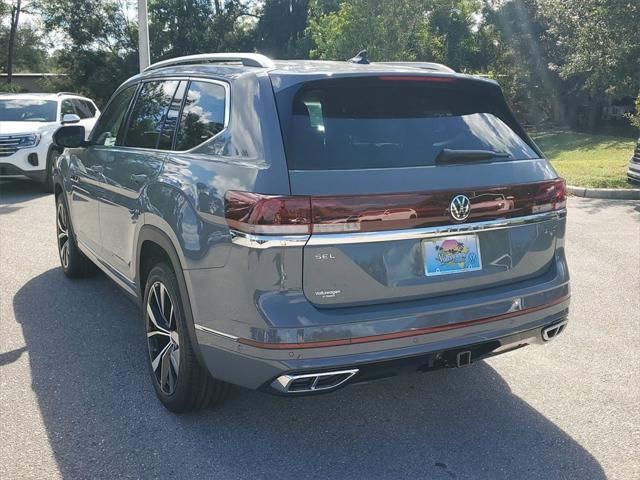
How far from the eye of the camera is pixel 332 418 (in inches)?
137

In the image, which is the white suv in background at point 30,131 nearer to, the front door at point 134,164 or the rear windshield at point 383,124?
the front door at point 134,164

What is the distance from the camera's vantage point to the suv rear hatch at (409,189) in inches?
107

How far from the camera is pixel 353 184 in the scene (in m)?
2.73

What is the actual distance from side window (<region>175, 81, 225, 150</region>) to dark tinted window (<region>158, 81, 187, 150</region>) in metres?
0.08

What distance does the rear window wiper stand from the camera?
118 inches

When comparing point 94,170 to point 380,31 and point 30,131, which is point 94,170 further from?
point 380,31

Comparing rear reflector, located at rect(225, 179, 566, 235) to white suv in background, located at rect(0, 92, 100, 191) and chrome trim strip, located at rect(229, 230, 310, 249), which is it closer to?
chrome trim strip, located at rect(229, 230, 310, 249)

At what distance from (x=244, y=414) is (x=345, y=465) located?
735 mm

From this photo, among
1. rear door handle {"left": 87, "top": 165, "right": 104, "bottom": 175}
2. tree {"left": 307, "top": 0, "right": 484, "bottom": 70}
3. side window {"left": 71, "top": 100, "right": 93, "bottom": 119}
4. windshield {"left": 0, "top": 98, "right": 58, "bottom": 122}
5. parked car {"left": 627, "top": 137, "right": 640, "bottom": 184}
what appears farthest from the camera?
tree {"left": 307, "top": 0, "right": 484, "bottom": 70}

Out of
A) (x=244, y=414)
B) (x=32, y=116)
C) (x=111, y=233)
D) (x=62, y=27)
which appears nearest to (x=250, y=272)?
(x=244, y=414)

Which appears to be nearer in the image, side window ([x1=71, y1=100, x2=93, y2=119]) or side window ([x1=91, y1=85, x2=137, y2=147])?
side window ([x1=91, y1=85, x2=137, y2=147])

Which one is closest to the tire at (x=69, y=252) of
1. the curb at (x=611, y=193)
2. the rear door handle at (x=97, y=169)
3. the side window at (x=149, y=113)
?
the rear door handle at (x=97, y=169)

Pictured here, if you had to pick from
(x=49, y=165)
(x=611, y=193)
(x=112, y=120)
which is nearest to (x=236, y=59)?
(x=112, y=120)

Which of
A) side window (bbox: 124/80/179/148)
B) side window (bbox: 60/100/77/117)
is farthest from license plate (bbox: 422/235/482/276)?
side window (bbox: 60/100/77/117)
